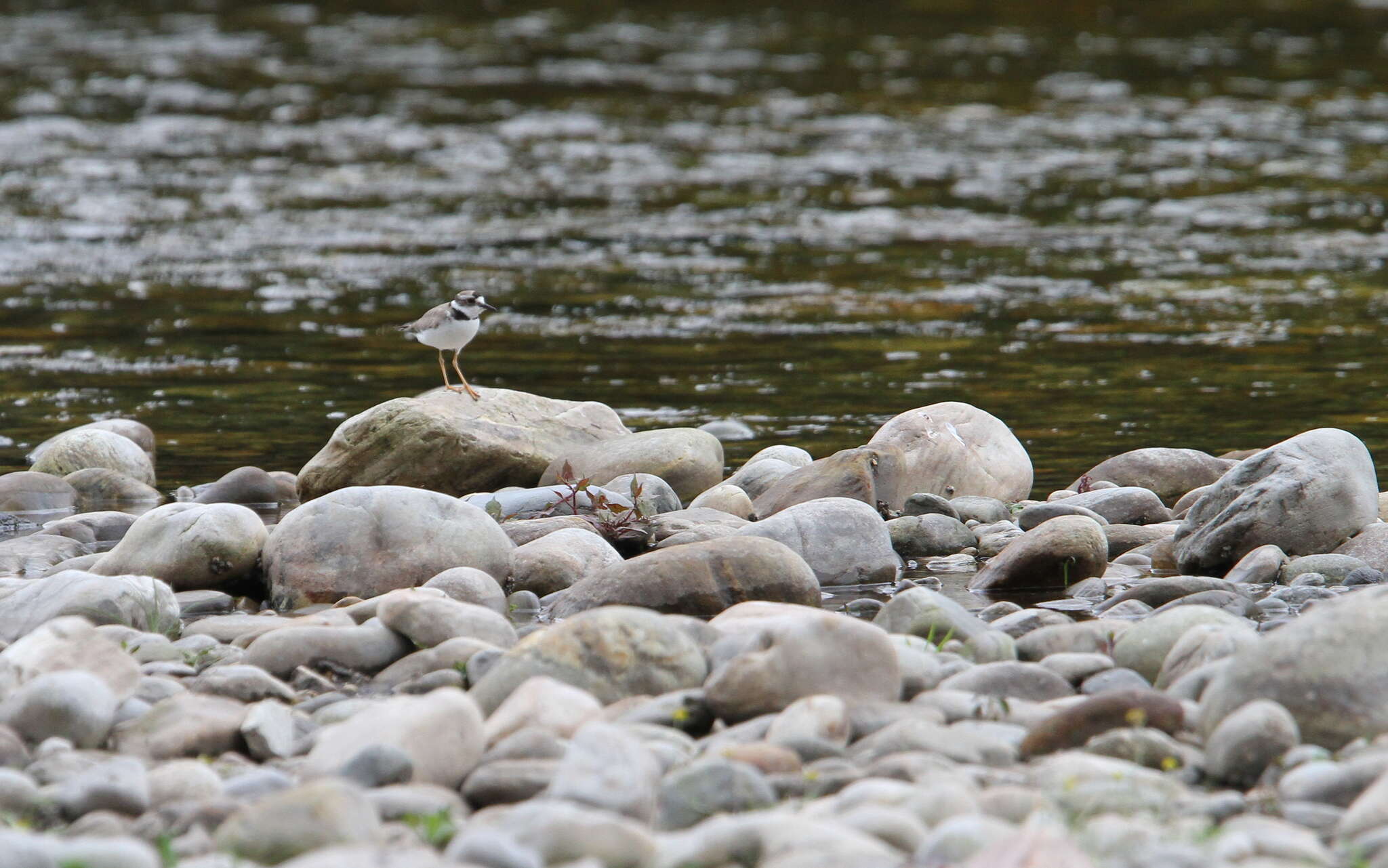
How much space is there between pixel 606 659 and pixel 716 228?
11414 mm

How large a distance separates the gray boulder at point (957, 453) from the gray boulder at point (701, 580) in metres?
1.65

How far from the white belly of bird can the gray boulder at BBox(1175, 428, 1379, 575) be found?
3.55 m

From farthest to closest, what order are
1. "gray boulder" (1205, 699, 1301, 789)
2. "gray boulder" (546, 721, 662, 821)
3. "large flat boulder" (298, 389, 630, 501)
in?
"large flat boulder" (298, 389, 630, 501)
"gray boulder" (1205, 699, 1301, 789)
"gray boulder" (546, 721, 662, 821)

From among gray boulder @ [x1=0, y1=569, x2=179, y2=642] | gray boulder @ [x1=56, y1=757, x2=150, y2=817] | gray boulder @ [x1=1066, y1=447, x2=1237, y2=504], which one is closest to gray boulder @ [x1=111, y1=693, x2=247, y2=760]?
gray boulder @ [x1=56, y1=757, x2=150, y2=817]

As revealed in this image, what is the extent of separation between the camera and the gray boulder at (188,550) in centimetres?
632

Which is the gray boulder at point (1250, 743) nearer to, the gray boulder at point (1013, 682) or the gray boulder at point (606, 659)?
the gray boulder at point (1013, 682)

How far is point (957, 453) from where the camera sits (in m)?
7.63

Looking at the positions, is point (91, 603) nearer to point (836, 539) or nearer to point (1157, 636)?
point (836, 539)

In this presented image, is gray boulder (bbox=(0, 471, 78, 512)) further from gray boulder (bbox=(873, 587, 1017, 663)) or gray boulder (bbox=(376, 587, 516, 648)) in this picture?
gray boulder (bbox=(873, 587, 1017, 663))

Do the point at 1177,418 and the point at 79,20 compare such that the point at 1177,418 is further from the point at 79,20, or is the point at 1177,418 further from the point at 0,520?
the point at 79,20

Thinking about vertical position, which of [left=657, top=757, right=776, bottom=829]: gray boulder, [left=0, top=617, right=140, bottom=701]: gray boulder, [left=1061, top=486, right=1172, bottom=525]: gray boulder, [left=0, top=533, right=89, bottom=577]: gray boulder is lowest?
[left=1061, top=486, right=1172, bottom=525]: gray boulder

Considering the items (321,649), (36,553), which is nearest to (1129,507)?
(321,649)

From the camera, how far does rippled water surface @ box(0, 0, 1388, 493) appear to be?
10430 millimetres

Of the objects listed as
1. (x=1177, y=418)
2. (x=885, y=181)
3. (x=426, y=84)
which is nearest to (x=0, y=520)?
(x=1177, y=418)
